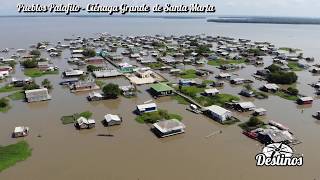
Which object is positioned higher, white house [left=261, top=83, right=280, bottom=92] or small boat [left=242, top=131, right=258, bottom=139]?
white house [left=261, top=83, right=280, bottom=92]

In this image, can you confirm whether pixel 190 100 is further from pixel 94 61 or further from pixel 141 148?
pixel 94 61

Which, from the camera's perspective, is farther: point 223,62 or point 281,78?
point 223,62

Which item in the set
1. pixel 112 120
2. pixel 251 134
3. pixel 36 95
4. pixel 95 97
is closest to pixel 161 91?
pixel 95 97

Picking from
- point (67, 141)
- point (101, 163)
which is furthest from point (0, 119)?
point (101, 163)

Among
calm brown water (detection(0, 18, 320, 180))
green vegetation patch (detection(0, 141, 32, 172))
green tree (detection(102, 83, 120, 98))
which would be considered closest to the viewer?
calm brown water (detection(0, 18, 320, 180))

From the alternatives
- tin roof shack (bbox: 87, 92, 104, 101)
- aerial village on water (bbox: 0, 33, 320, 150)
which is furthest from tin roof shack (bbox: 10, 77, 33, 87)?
tin roof shack (bbox: 87, 92, 104, 101)

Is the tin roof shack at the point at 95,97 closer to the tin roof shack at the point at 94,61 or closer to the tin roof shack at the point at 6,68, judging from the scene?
the tin roof shack at the point at 6,68

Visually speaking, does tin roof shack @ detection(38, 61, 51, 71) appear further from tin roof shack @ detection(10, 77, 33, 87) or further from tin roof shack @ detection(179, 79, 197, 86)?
tin roof shack @ detection(179, 79, 197, 86)

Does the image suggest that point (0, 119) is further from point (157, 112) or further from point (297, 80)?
point (297, 80)
